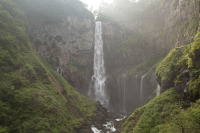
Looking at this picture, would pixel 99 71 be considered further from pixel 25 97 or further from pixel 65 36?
pixel 25 97

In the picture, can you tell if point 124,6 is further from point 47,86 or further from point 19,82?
point 19,82

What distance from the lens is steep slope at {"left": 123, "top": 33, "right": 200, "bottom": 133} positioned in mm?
11325

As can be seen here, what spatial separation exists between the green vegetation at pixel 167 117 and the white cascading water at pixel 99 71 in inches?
992

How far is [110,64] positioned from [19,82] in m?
30.8

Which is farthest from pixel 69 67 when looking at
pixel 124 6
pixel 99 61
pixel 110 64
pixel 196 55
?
pixel 196 55

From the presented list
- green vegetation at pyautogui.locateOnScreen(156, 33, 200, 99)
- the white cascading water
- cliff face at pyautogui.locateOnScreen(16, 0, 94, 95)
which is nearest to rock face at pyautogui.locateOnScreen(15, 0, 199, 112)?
cliff face at pyautogui.locateOnScreen(16, 0, 94, 95)

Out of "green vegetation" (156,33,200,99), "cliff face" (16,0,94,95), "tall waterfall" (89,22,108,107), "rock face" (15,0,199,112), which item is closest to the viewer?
"green vegetation" (156,33,200,99)

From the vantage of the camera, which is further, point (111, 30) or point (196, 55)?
point (111, 30)

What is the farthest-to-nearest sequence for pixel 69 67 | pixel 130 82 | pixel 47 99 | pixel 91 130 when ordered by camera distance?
pixel 69 67 < pixel 130 82 < pixel 91 130 < pixel 47 99

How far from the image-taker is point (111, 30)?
48.9m

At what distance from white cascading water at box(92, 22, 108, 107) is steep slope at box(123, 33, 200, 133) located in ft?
82.9

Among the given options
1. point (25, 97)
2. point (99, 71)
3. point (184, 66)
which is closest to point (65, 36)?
point (99, 71)

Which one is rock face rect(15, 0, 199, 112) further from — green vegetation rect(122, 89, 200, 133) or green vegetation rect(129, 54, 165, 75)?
green vegetation rect(122, 89, 200, 133)

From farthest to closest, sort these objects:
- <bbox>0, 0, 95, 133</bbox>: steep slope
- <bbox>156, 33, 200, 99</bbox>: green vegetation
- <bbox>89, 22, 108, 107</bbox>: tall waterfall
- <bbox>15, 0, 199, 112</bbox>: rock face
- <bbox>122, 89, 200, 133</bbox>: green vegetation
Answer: <bbox>89, 22, 108, 107</bbox>: tall waterfall → <bbox>15, 0, 199, 112</bbox>: rock face → <bbox>0, 0, 95, 133</bbox>: steep slope → <bbox>156, 33, 200, 99</bbox>: green vegetation → <bbox>122, 89, 200, 133</bbox>: green vegetation
